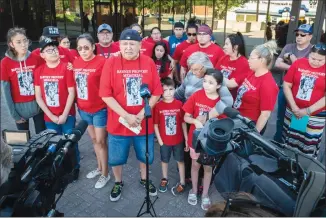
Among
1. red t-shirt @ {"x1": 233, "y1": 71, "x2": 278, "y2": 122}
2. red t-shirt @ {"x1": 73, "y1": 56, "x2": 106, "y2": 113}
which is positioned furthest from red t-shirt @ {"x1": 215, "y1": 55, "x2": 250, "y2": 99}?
red t-shirt @ {"x1": 73, "y1": 56, "x2": 106, "y2": 113}

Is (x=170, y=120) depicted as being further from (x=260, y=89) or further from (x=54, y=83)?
(x=54, y=83)

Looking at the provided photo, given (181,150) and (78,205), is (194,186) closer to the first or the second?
(181,150)

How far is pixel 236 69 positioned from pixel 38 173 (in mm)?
2351

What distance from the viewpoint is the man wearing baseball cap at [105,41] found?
3777 millimetres

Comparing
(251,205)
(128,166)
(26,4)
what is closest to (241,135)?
(251,205)

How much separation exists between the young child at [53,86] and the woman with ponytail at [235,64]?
5.79ft

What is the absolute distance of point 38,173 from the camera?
172 centimetres

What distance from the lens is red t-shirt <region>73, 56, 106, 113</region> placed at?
3.04 metres

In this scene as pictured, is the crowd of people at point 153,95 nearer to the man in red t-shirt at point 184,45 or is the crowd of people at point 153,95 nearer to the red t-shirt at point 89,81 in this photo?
the red t-shirt at point 89,81

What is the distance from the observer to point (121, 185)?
3270 millimetres

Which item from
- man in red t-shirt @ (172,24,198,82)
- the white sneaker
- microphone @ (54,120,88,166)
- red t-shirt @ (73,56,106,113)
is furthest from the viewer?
man in red t-shirt @ (172,24,198,82)

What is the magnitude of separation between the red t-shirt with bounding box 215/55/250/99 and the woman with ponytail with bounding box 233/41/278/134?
1.20ft

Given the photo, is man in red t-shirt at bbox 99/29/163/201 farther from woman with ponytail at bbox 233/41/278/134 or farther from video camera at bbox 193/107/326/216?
video camera at bbox 193/107/326/216

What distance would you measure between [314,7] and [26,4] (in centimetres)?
1011
